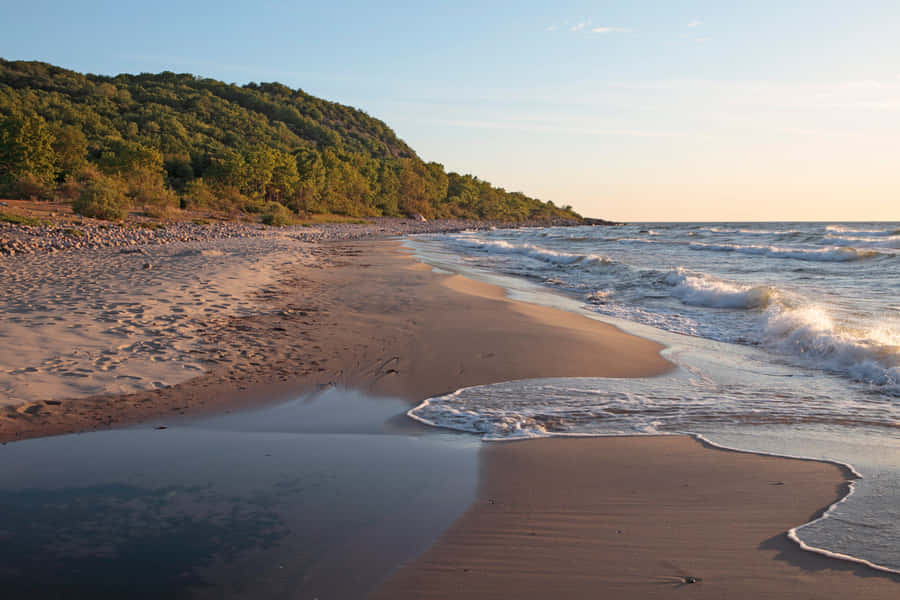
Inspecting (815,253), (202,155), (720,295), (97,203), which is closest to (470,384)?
(720,295)

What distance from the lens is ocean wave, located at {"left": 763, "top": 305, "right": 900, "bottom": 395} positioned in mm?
5922

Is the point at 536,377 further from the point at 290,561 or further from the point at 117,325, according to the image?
the point at 117,325

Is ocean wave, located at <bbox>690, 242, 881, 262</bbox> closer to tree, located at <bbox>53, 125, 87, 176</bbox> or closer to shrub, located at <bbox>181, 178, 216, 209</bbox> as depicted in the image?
shrub, located at <bbox>181, 178, 216, 209</bbox>

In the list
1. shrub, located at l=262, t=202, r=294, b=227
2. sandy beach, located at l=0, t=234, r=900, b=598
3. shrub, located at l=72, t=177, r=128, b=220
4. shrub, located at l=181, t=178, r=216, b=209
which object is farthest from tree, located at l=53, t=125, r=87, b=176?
sandy beach, located at l=0, t=234, r=900, b=598

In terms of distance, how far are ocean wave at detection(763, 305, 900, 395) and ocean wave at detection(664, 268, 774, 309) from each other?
2159 millimetres

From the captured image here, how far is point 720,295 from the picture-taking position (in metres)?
11.7

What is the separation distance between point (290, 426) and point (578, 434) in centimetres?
224

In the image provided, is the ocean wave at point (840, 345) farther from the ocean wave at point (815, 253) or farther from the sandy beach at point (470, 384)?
the ocean wave at point (815, 253)

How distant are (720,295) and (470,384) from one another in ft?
28.1

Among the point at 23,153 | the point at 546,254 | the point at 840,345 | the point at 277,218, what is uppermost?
the point at 23,153

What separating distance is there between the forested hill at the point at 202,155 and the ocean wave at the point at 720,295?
2720 cm

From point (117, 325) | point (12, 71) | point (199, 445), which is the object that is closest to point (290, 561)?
point (199, 445)

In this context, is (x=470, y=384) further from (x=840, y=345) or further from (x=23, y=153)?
(x=23, y=153)

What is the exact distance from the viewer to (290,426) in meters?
4.16
